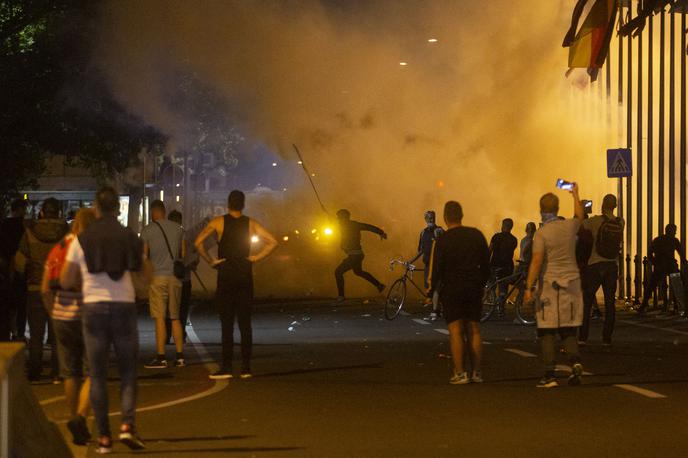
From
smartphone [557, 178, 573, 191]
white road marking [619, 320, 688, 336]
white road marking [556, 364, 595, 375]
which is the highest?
smartphone [557, 178, 573, 191]

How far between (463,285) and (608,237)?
14.5 feet

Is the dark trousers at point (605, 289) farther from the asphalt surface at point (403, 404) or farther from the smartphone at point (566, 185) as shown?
the smartphone at point (566, 185)

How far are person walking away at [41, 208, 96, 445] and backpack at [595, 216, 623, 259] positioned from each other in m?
8.84

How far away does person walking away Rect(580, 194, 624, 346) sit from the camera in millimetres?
17469

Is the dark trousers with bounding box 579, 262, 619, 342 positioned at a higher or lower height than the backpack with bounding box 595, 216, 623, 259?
lower

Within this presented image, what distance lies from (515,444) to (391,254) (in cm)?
3270

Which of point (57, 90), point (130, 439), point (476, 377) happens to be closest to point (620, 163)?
point (57, 90)

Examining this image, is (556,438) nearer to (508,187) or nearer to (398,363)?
(398,363)

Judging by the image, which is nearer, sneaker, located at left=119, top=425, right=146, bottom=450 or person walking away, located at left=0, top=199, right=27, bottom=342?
sneaker, located at left=119, top=425, right=146, bottom=450

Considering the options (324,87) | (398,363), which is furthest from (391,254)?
(398,363)

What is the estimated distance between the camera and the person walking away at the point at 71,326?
32.7 ft

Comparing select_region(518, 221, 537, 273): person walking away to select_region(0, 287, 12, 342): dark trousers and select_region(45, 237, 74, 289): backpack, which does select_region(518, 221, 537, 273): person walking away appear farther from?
select_region(45, 237, 74, 289): backpack

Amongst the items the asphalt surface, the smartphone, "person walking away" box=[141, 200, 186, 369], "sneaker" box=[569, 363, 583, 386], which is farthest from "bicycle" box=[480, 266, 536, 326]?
"sneaker" box=[569, 363, 583, 386]

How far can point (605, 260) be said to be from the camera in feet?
58.2
